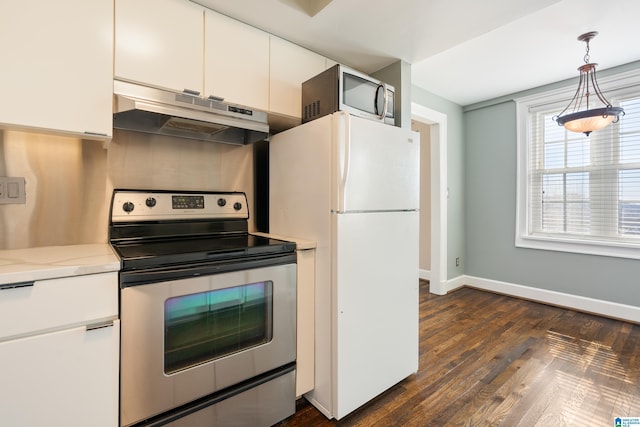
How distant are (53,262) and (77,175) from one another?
631 millimetres

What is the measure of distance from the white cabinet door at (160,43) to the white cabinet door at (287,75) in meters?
0.43

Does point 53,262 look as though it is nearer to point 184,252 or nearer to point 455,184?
point 184,252

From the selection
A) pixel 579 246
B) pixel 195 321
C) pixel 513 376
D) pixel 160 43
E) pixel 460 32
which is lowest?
pixel 513 376

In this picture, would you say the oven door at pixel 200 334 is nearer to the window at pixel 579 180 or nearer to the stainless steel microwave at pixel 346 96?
the stainless steel microwave at pixel 346 96

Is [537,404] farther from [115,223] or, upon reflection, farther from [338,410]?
[115,223]

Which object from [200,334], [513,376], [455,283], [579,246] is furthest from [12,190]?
[579,246]

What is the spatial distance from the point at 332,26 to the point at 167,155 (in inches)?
48.8

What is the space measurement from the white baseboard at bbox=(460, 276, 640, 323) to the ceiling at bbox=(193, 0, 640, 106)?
2375 mm

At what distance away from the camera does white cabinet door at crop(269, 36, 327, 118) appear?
183 centimetres

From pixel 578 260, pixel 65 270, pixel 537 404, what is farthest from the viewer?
pixel 578 260

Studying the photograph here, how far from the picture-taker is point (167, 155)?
71.8 inches

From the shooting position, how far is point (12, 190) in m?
1.40

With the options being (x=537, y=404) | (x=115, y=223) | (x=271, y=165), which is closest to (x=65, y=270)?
(x=115, y=223)

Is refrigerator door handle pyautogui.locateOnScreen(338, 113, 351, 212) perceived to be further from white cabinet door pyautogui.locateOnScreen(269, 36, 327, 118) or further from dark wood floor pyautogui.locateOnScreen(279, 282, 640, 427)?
dark wood floor pyautogui.locateOnScreen(279, 282, 640, 427)
